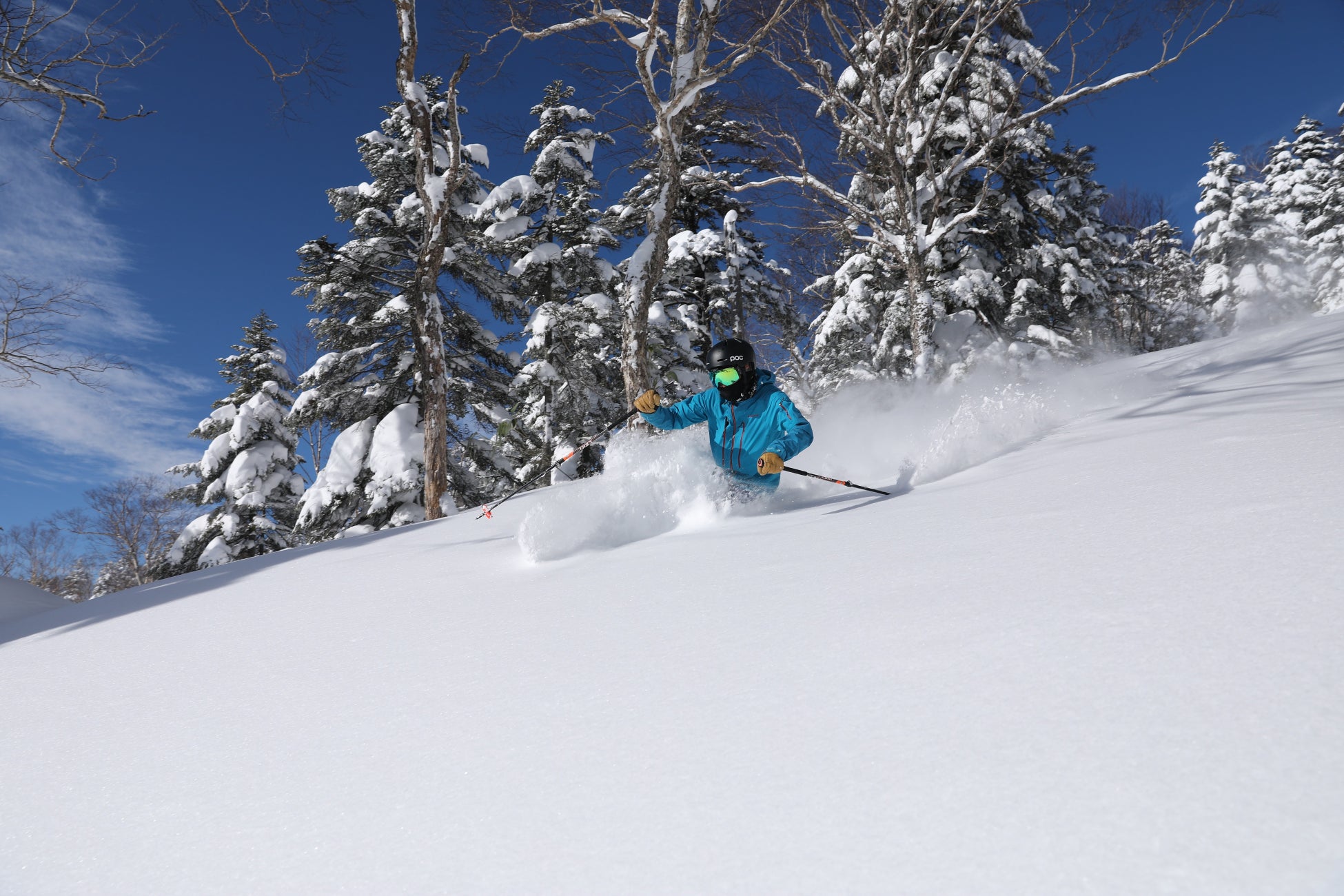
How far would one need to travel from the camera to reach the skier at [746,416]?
13.3ft

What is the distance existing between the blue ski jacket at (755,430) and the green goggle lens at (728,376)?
0.12m

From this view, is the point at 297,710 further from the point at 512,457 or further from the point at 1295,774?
the point at 512,457

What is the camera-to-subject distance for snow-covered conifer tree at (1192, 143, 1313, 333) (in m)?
24.2

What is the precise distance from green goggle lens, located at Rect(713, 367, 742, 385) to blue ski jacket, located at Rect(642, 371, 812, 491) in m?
0.12

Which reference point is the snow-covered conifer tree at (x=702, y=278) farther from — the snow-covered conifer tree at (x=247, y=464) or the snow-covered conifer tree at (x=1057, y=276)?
the snow-covered conifer tree at (x=247, y=464)

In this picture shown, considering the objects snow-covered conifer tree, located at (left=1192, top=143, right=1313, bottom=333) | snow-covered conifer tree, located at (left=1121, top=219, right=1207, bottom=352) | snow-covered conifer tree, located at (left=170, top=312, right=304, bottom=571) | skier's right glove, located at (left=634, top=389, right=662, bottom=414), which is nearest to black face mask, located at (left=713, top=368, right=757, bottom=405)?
skier's right glove, located at (left=634, top=389, right=662, bottom=414)

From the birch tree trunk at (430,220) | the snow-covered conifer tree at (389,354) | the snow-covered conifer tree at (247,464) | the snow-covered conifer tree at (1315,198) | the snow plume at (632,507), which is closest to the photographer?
the snow plume at (632,507)

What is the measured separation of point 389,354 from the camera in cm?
1390

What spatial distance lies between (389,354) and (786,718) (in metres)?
14.4

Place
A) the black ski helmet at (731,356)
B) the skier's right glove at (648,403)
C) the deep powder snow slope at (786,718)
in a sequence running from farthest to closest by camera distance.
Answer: the skier's right glove at (648,403)
the black ski helmet at (731,356)
the deep powder snow slope at (786,718)

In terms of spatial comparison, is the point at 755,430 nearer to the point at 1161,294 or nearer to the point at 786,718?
the point at 786,718

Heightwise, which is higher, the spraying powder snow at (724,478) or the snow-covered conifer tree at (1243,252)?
the snow-covered conifer tree at (1243,252)

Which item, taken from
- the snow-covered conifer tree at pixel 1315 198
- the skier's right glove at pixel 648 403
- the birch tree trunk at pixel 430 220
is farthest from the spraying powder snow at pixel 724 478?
the snow-covered conifer tree at pixel 1315 198

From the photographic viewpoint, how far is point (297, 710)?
1653 millimetres
